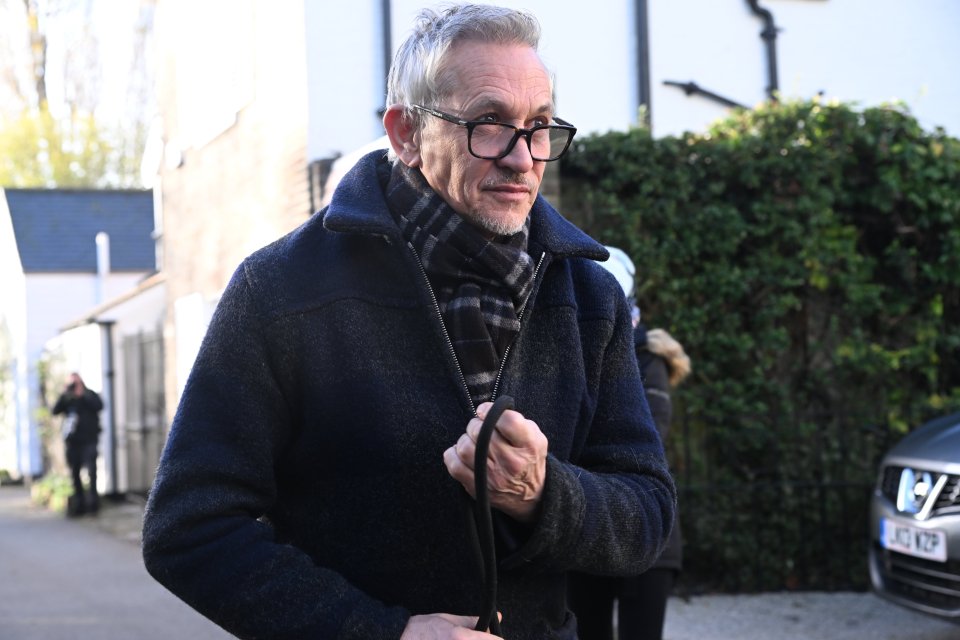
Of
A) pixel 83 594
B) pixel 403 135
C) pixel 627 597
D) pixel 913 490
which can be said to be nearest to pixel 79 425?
pixel 83 594

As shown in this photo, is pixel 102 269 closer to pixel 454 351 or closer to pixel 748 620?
pixel 748 620

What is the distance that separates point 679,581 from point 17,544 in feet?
26.2

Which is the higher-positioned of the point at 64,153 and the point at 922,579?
the point at 64,153

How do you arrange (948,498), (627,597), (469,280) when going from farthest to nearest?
(948,498)
(627,597)
(469,280)

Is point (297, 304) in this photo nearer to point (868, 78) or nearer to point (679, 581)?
point (679, 581)

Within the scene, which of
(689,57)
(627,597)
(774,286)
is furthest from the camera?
(689,57)

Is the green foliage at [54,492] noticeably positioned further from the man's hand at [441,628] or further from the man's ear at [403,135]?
the man's hand at [441,628]

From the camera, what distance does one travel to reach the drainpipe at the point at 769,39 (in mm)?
11055

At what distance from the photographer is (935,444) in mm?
6070

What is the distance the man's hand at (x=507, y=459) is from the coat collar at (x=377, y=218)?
0.38 metres

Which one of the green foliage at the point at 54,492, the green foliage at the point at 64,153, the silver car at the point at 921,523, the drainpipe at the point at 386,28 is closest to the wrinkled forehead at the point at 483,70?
the silver car at the point at 921,523

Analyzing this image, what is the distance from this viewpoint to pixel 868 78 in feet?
37.4

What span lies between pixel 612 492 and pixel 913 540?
4.53 m

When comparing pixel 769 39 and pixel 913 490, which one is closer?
pixel 913 490
